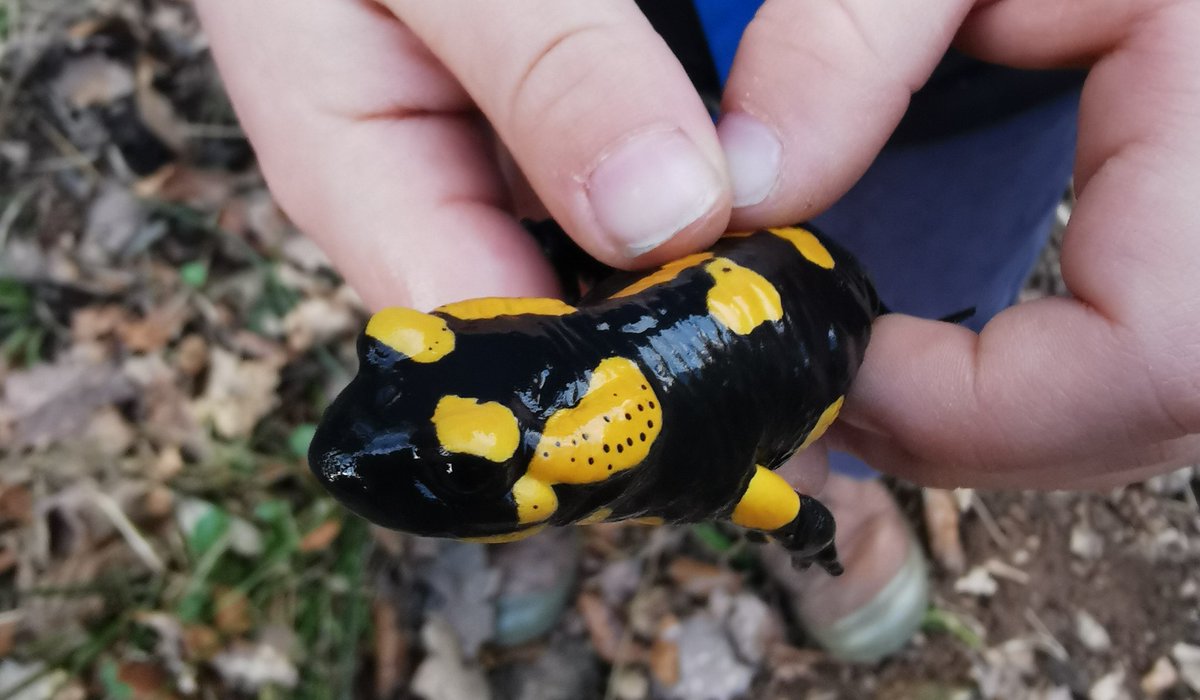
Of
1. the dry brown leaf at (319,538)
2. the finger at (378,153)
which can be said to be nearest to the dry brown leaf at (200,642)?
the dry brown leaf at (319,538)

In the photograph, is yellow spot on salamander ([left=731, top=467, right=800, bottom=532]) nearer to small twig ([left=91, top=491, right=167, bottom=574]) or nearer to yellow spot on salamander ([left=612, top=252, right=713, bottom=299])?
yellow spot on salamander ([left=612, top=252, right=713, bottom=299])

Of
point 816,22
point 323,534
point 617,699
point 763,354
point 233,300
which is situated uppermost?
point 816,22

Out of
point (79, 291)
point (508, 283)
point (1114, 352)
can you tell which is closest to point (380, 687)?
point (508, 283)

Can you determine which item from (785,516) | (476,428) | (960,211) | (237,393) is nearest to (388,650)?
(237,393)

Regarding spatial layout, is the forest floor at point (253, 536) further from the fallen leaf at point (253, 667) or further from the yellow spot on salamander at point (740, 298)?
the yellow spot on salamander at point (740, 298)

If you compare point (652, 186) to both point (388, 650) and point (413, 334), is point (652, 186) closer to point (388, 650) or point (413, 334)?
point (413, 334)

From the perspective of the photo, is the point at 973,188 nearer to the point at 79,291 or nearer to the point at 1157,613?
the point at 1157,613

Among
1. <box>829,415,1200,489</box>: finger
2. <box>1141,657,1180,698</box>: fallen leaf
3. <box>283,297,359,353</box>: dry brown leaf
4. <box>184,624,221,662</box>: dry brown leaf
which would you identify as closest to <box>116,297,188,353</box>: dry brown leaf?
<box>283,297,359,353</box>: dry brown leaf
